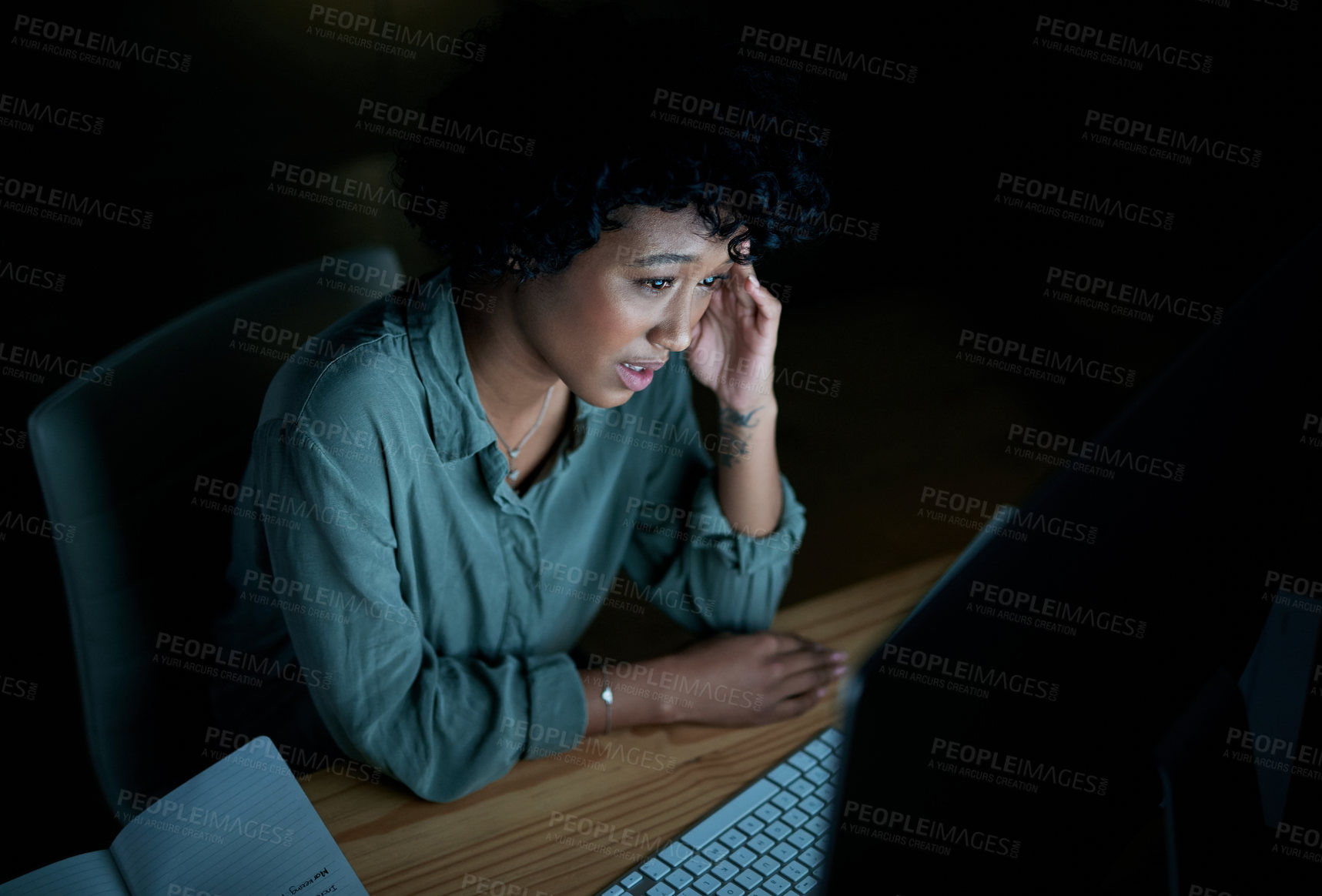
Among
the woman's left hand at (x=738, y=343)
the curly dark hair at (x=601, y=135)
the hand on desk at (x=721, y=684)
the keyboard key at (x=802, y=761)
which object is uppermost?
the curly dark hair at (x=601, y=135)

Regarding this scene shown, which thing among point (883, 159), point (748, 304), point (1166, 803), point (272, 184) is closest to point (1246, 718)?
Answer: point (1166, 803)

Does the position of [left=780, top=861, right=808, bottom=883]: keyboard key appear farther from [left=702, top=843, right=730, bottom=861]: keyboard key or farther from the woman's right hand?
the woman's right hand

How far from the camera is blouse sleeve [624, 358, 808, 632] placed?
4.58 ft

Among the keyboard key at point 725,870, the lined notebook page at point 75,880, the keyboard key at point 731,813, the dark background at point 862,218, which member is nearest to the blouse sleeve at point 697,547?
the keyboard key at point 731,813

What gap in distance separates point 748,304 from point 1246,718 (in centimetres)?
82

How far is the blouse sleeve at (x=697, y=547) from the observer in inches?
54.9

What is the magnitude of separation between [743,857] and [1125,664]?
1.54 ft

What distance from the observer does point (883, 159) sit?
11.3ft

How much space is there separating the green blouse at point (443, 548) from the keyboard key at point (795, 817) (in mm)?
255

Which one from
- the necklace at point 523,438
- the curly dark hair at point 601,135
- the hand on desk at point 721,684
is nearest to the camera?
the curly dark hair at point 601,135

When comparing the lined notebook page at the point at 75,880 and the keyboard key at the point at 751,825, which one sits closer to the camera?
the lined notebook page at the point at 75,880

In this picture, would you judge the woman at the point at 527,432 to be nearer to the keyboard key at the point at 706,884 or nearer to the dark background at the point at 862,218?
the keyboard key at the point at 706,884

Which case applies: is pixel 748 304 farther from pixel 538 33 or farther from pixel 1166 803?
pixel 1166 803

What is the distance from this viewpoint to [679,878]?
3.27 feet
